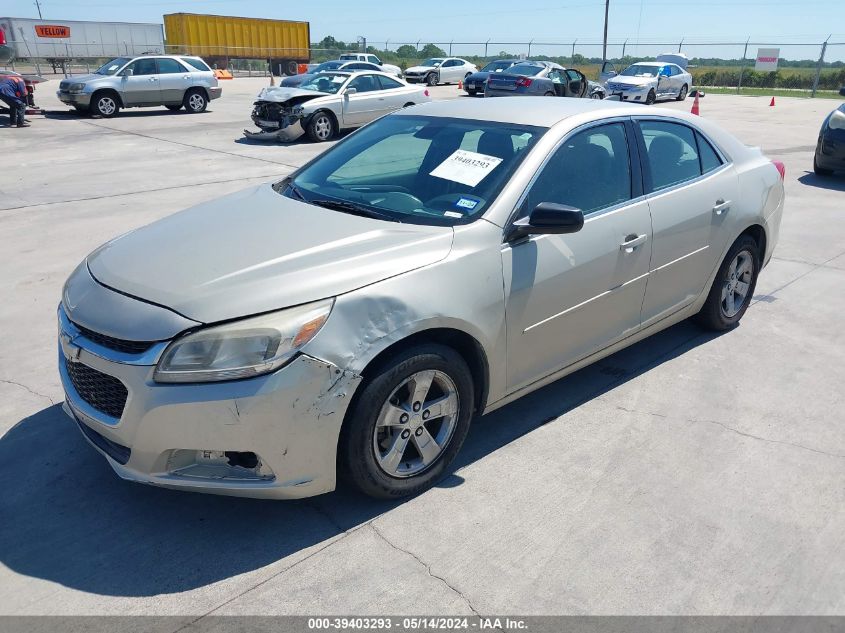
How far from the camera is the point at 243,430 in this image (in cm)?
265

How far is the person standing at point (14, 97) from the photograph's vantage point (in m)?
16.2

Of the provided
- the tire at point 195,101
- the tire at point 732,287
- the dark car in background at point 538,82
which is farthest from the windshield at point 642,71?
the tire at point 732,287

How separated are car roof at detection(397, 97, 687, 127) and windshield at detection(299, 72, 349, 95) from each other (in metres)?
11.8

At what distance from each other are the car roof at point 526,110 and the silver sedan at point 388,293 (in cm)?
2

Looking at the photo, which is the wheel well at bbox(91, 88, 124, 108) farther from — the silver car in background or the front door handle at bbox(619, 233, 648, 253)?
the front door handle at bbox(619, 233, 648, 253)

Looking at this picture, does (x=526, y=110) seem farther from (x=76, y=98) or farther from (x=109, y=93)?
(x=109, y=93)

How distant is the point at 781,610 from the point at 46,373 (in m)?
4.10

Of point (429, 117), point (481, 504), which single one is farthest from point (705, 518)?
point (429, 117)

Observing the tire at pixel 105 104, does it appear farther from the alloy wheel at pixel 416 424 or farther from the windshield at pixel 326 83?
the alloy wheel at pixel 416 424

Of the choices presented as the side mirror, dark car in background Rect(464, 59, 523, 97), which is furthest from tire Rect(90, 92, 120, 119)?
the side mirror

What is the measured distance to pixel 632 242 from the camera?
389cm

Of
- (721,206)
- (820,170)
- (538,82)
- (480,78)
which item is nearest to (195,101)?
(538,82)

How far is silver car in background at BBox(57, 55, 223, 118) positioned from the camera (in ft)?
59.7

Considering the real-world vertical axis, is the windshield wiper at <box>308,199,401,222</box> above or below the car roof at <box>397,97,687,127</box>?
below
